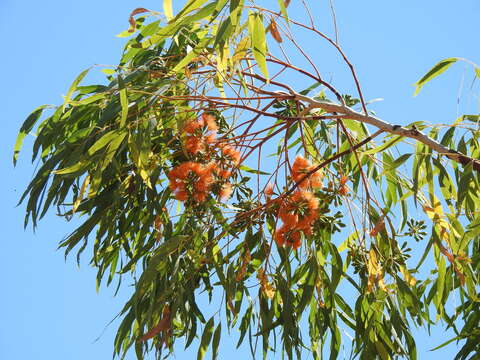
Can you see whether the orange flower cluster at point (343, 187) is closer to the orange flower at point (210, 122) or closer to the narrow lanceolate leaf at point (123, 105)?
the orange flower at point (210, 122)

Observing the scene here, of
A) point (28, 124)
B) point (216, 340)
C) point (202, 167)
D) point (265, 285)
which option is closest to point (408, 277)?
point (265, 285)

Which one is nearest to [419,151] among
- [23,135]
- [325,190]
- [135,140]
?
[325,190]

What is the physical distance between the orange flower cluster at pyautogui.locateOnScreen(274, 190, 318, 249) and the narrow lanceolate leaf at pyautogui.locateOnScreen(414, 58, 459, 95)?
0.47 meters

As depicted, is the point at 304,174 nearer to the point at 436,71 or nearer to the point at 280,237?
the point at 280,237

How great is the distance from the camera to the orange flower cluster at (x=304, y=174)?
2.42 metres

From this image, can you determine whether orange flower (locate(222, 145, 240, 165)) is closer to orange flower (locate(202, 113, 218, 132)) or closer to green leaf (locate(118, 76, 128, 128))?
orange flower (locate(202, 113, 218, 132))

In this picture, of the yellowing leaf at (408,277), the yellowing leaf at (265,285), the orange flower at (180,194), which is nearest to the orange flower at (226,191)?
the orange flower at (180,194)

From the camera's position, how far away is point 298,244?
2410 millimetres

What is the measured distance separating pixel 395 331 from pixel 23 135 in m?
1.36

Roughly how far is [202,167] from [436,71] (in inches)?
30.5

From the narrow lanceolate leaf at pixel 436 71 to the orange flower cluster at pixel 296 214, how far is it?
1.55 ft

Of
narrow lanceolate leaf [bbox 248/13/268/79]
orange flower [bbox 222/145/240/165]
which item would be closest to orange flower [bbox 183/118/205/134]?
orange flower [bbox 222/145/240/165]

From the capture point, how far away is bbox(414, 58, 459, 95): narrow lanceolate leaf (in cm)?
246

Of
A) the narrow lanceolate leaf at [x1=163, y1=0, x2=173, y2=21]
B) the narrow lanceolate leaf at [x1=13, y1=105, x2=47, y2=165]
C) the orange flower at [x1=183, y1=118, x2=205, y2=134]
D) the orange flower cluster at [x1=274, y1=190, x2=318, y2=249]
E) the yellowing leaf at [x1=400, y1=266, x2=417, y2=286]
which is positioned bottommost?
the yellowing leaf at [x1=400, y1=266, x2=417, y2=286]
